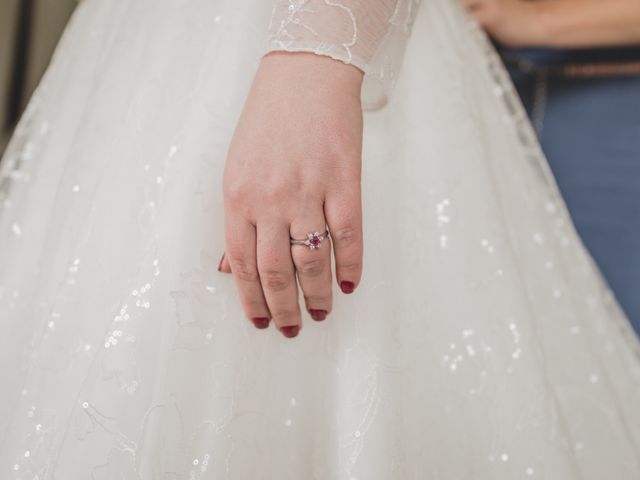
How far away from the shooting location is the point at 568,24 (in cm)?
92

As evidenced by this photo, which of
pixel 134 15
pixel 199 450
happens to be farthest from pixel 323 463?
pixel 134 15

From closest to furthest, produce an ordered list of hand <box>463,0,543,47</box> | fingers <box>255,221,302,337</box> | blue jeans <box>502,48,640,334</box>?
fingers <box>255,221,302,337</box>
hand <box>463,0,543,47</box>
blue jeans <box>502,48,640,334</box>

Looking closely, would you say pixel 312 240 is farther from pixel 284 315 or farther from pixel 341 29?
pixel 341 29

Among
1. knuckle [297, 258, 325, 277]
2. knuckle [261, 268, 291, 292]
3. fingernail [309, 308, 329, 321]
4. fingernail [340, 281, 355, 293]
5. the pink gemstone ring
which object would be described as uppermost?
the pink gemstone ring

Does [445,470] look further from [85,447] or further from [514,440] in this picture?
[85,447]

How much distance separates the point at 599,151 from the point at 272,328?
31.5 inches

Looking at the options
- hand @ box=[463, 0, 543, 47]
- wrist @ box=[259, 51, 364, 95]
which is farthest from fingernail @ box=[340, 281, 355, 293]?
hand @ box=[463, 0, 543, 47]

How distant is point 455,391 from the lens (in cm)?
49

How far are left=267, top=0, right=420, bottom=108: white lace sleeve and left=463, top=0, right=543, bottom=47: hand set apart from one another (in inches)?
15.9

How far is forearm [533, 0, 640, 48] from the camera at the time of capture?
89cm

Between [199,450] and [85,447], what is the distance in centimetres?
8

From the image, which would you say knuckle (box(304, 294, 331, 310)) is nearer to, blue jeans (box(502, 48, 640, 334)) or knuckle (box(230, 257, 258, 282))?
knuckle (box(230, 257, 258, 282))

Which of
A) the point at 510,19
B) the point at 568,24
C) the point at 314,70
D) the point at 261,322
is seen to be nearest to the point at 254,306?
the point at 261,322

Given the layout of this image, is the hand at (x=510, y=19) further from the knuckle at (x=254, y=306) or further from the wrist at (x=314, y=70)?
the knuckle at (x=254, y=306)
